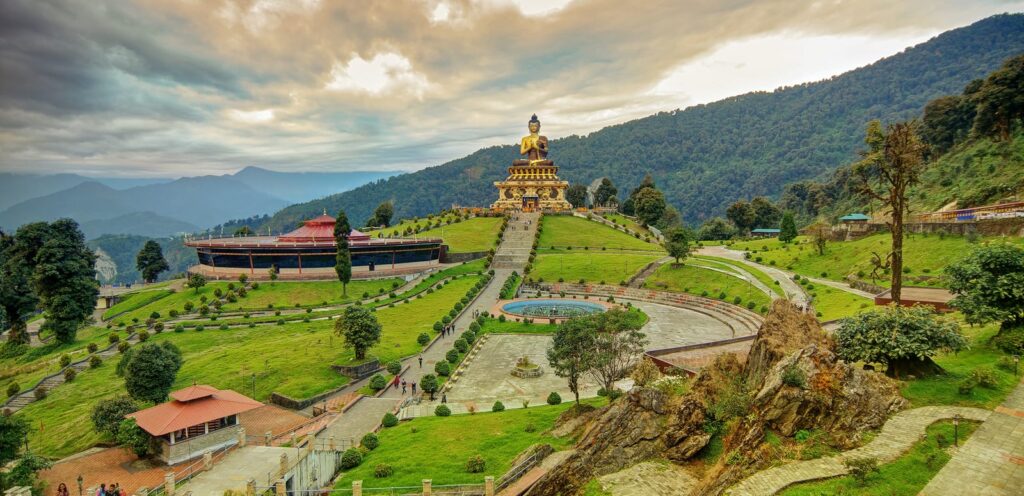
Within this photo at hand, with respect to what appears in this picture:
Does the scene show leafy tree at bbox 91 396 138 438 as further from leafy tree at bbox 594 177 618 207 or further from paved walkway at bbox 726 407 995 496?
leafy tree at bbox 594 177 618 207

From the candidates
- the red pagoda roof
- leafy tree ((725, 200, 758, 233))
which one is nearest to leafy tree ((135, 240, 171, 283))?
the red pagoda roof

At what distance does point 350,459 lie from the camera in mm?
21406

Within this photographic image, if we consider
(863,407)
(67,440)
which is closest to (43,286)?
(67,440)

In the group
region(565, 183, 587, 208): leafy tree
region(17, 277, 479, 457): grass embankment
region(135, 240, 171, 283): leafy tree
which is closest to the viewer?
region(17, 277, 479, 457): grass embankment

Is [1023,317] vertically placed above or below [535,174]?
below

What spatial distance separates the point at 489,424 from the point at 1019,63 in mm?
66884

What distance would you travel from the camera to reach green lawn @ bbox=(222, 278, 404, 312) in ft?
179

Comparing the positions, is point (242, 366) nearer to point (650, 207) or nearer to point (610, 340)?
point (610, 340)

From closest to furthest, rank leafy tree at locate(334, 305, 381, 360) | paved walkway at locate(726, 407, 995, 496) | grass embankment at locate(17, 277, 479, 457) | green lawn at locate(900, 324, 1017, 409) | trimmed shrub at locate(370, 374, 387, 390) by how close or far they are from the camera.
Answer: paved walkway at locate(726, 407, 995, 496)
green lawn at locate(900, 324, 1017, 409)
grass embankment at locate(17, 277, 479, 457)
trimmed shrub at locate(370, 374, 387, 390)
leafy tree at locate(334, 305, 381, 360)

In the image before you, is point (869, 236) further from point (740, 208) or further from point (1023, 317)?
point (740, 208)

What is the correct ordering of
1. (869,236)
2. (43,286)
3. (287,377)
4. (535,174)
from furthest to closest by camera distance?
(535,174) → (869,236) → (43,286) → (287,377)

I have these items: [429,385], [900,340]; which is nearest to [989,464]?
[900,340]

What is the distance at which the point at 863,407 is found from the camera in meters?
15.5

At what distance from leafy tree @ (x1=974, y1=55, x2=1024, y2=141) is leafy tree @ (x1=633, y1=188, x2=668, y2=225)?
138ft
